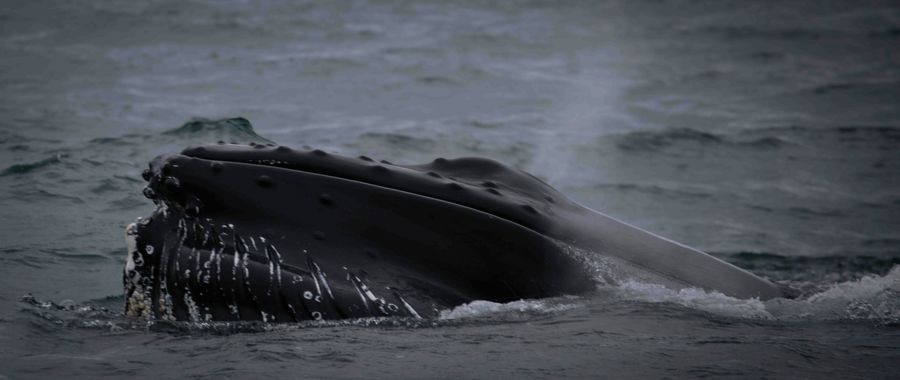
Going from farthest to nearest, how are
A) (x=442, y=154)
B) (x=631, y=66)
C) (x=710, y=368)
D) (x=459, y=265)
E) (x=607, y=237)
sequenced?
(x=631, y=66)
(x=442, y=154)
(x=607, y=237)
(x=459, y=265)
(x=710, y=368)

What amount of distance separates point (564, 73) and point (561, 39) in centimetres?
510

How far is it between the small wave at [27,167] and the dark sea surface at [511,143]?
27 mm

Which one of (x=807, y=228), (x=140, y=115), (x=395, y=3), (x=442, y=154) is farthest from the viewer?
(x=395, y=3)

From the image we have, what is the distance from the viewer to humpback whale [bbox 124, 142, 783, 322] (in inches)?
227

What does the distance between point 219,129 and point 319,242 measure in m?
8.45

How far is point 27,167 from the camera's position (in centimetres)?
1170

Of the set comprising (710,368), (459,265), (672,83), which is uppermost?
(672,83)

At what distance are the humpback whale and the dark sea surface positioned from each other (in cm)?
14

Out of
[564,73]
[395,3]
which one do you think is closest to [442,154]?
[564,73]

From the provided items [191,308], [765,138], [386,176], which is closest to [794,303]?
[386,176]

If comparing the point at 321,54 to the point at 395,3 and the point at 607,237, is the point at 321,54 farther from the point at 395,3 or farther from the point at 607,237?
the point at 607,237

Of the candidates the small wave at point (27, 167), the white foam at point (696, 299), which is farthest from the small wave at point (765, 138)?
the white foam at point (696, 299)

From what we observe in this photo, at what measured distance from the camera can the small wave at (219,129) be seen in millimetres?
13212

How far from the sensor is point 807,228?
43.1 feet
